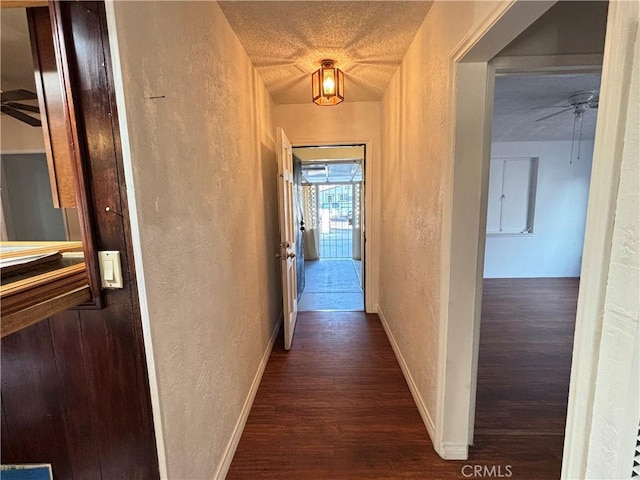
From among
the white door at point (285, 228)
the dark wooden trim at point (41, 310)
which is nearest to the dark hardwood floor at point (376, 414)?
the white door at point (285, 228)

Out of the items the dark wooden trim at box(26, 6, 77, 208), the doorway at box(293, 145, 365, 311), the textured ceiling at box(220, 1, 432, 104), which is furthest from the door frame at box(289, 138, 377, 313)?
the dark wooden trim at box(26, 6, 77, 208)

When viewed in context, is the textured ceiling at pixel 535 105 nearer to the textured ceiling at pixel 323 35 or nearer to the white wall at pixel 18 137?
the textured ceiling at pixel 323 35

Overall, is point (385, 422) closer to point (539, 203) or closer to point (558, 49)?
point (558, 49)

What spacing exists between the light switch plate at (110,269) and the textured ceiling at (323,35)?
1452 mm

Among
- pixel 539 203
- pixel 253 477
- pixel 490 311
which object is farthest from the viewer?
pixel 539 203

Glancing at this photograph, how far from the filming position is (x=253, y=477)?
143 centimetres

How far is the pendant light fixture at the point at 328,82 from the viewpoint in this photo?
2.16 meters

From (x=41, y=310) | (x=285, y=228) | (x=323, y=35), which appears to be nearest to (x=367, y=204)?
(x=285, y=228)

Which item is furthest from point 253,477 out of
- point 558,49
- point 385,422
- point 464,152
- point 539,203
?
point 539,203

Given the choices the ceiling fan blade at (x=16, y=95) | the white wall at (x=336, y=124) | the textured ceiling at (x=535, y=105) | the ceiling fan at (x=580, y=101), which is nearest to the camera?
the ceiling fan blade at (x=16, y=95)

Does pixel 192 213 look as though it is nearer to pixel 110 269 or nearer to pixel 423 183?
pixel 110 269

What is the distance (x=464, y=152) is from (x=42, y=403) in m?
1.90

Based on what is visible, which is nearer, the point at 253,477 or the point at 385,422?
the point at 253,477
